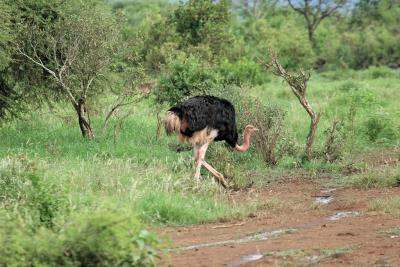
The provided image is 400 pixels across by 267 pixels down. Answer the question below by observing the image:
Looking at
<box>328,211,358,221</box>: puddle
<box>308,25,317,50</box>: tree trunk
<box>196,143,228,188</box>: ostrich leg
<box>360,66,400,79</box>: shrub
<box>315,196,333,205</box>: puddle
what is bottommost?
<box>360,66,400,79</box>: shrub

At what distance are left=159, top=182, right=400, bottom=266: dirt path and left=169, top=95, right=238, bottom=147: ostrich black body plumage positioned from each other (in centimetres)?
174

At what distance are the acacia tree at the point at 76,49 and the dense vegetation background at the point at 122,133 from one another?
29 mm

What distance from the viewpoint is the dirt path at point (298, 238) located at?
297 inches

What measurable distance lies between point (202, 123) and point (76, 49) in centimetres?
395

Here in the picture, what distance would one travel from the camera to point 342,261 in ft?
24.6

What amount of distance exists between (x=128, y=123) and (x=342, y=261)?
11.6 metres

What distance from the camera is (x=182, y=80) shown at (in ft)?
63.9

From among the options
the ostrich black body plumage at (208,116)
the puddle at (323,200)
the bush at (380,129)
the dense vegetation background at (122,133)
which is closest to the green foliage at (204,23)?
the dense vegetation background at (122,133)

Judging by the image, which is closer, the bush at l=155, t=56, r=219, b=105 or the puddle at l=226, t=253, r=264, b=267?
the puddle at l=226, t=253, r=264, b=267

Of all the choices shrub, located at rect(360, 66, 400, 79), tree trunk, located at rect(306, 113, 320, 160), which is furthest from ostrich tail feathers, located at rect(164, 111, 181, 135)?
shrub, located at rect(360, 66, 400, 79)

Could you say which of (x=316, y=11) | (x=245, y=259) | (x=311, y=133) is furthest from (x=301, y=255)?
(x=316, y=11)

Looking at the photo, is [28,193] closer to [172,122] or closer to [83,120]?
[172,122]

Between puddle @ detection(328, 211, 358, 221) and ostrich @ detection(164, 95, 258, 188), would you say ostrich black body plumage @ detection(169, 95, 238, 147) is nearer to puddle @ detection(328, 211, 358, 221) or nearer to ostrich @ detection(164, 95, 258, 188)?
ostrich @ detection(164, 95, 258, 188)

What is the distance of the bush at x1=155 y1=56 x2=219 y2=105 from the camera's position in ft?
63.2
